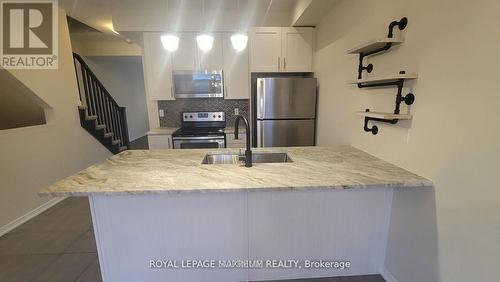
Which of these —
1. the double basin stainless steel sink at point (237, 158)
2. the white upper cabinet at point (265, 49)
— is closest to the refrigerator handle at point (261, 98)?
the white upper cabinet at point (265, 49)

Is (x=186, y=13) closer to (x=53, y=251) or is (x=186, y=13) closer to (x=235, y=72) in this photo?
(x=235, y=72)

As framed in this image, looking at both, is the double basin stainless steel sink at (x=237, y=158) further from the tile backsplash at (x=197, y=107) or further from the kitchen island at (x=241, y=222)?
the tile backsplash at (x=197, y=107)

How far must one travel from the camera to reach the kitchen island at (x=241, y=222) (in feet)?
4.50

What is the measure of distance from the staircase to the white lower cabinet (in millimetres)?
1248

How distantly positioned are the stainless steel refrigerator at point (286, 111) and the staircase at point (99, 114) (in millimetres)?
2767

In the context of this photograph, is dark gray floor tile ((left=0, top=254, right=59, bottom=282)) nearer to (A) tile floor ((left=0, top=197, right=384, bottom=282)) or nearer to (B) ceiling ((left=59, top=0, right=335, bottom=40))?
(A) tile floor ((left=0, top=197, right=384, bottom=282))

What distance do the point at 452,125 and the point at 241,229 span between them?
4.32 ft

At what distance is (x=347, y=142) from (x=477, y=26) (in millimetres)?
1368

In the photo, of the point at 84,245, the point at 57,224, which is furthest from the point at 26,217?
the point at 84,245

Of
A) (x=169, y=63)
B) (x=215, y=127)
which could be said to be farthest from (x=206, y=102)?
(x=169, y=63)

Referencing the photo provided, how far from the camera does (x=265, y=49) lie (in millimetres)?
3174

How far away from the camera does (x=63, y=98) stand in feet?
9.99

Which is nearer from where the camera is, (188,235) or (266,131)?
(188,235)

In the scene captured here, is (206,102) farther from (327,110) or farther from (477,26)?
(477,26)
